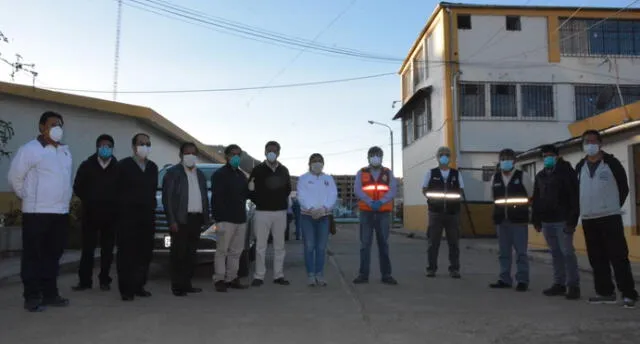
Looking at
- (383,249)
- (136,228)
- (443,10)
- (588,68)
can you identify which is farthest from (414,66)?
(136,228)

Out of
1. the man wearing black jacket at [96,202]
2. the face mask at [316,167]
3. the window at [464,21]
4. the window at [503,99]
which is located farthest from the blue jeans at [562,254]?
the window at [464,21]

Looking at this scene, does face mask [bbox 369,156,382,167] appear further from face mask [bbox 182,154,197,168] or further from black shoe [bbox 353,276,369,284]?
face mask [bbox 182,154,197,168]

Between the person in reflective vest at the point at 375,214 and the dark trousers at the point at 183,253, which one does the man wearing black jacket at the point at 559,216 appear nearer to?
the person in reflective vest at the point at 375,214

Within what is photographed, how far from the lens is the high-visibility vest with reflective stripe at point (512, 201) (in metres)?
7.38

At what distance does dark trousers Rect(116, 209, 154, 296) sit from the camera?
6.37m

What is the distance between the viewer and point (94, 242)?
7156 mm

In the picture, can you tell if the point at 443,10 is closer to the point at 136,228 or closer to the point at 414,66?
the point at 414,66

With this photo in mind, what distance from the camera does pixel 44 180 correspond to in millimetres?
5812

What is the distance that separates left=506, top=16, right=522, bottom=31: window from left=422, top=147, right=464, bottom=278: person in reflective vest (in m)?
16.4

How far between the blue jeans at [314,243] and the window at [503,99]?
16.6 metres

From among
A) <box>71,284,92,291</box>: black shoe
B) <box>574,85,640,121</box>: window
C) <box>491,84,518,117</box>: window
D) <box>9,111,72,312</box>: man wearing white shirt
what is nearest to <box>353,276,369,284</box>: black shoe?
<box>71,284,92,291</box>: black shoe

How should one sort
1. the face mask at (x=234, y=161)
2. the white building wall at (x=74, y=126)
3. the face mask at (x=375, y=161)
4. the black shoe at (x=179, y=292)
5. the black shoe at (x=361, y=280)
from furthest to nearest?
the white building wall at (x=74, y=126) < the face mask at (x=375, y=161) < the black shoe at (x=361, y=280) < the face mask at (x=234, y=161) < the black shoe at (x=179, y=292)

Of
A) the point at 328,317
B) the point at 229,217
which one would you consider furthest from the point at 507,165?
the point at 229,217

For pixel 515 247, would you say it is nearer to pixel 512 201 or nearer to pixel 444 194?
pixel 512 201
